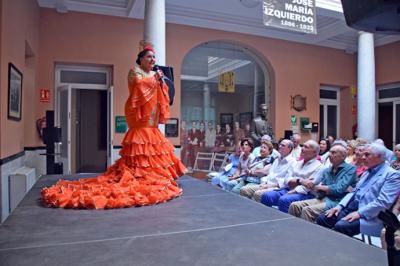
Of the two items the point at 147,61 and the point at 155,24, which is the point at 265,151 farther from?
the point at 155,24

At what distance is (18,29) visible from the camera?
4.54 meters

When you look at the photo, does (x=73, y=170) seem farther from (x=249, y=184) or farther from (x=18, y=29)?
(x=249, y=184)

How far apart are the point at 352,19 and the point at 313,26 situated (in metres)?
3.28

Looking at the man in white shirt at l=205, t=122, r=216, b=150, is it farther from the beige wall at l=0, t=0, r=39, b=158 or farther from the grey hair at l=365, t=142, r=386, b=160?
the grey hair at l=365, t=142, r=386, b=160

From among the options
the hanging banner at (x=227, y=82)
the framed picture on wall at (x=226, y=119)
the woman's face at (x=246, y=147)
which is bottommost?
the woman's face at (x=246, y=147)

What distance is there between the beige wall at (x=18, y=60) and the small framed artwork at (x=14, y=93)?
0.08 meters

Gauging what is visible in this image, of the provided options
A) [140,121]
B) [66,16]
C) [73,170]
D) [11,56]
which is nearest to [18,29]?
[11,56]

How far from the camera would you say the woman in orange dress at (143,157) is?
2795 millimetres

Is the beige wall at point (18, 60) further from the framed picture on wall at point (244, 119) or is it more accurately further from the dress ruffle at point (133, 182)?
the framed picture on wall at point (244, 119)

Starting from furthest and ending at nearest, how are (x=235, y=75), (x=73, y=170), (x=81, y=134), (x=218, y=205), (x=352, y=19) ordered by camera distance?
1. (x=81, y=134)
2. (x=235, y=75)
3. (x=73, y=170)
4. (x=218, y=205)
5. (x=352, y=19)

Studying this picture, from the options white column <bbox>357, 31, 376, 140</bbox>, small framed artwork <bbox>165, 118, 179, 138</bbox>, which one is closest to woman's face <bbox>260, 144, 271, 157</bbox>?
small framed artwork <bbox>165, 118, 179, 138</bbox>

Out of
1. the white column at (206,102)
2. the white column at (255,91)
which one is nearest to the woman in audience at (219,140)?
the white column at (206,102)

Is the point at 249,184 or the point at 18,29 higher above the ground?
the point at 18,29

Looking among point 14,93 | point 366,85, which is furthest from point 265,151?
point 366,85
